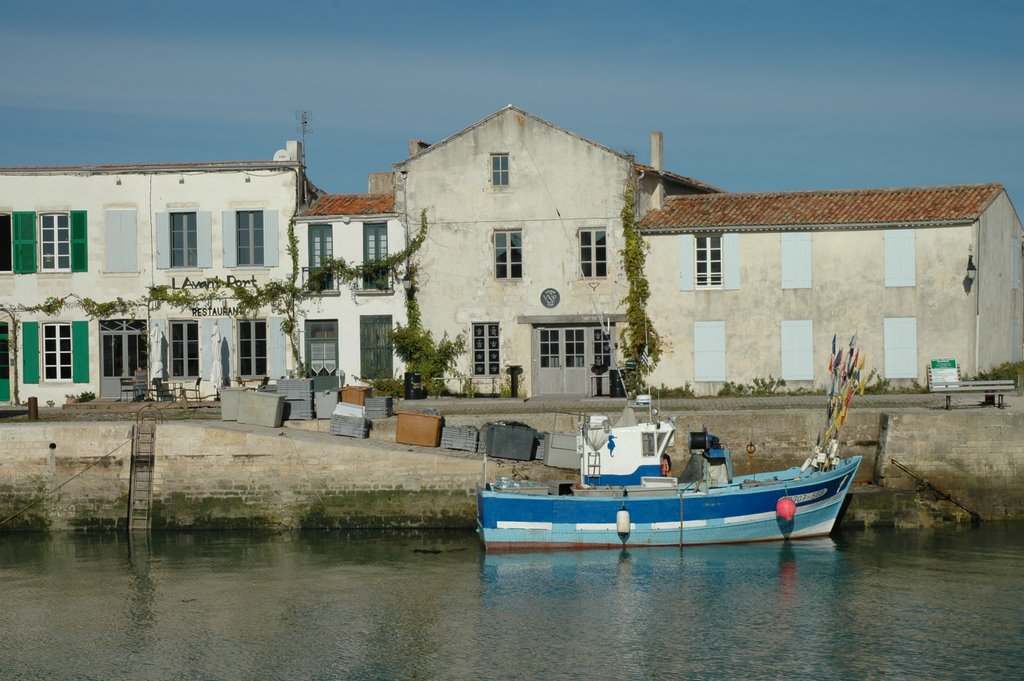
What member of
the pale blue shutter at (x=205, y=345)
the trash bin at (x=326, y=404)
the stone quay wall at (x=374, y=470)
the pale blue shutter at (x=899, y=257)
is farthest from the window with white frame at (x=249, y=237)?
the pale blue shutter at (x=899, y=257)

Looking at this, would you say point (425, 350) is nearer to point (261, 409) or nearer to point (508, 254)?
point (508, 254)

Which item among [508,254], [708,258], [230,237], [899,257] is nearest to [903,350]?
[899,257]

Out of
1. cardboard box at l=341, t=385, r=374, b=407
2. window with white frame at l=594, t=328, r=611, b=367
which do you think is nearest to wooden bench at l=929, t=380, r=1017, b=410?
window with white frame at l=594, t=328, r=611, b=367

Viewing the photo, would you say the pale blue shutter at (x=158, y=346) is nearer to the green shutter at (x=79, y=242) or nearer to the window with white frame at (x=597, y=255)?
the green shutter at (x=79, y=242)

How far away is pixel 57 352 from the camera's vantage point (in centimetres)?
3453

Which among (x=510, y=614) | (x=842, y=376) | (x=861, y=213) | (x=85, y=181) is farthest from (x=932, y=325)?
(x=85, y=181)

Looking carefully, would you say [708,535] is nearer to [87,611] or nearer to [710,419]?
[710,419]

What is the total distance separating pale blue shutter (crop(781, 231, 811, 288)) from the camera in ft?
106

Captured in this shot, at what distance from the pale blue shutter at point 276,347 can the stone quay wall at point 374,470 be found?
5.96 meters

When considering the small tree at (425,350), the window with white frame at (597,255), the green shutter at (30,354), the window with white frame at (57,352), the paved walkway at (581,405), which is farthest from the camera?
the window with white frame at (57,352)

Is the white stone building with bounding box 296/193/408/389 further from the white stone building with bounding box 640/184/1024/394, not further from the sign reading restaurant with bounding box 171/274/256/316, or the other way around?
the white stone building with bounding box 640/184/1024/394

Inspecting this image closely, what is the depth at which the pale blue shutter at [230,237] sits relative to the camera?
113 feet

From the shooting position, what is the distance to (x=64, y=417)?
30422 mm

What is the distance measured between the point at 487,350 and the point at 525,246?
2.83m
